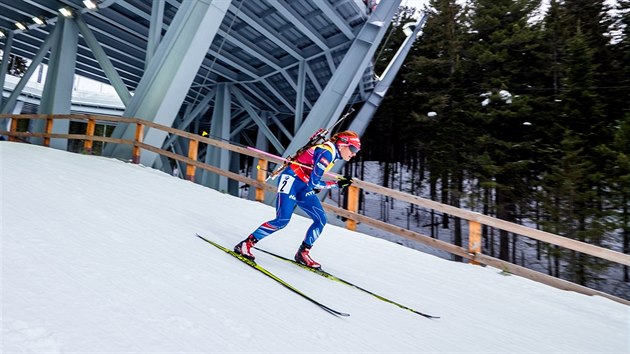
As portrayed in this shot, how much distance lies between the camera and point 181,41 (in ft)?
26.3

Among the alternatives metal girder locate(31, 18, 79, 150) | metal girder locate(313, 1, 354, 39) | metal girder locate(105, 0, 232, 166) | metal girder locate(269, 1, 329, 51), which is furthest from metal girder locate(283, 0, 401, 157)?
metal girder locate(31, 18, 79, 150)

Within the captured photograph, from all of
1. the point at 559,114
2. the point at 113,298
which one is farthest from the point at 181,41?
the point at 559,114

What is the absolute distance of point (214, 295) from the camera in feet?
8.94

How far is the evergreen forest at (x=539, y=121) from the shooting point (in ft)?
45.1

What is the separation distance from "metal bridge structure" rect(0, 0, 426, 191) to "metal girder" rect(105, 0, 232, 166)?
0.02 metres

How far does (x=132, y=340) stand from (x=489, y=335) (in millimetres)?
2837

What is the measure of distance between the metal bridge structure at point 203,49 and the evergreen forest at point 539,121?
358cm

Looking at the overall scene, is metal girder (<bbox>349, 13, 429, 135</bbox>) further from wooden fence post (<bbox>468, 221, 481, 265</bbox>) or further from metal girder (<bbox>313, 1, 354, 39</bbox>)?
wooden fence post (<bbox>468, 221, 481, 265</bbox>)

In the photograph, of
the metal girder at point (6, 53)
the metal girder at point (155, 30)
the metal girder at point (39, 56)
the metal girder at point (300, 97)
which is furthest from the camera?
the metal girder at point (6, 53)

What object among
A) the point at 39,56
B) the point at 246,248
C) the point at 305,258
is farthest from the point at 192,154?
the point at 39,56

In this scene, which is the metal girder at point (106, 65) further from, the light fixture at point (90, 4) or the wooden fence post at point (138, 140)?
the wooden fence post at point (138, 140)

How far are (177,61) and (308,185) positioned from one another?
5830mm

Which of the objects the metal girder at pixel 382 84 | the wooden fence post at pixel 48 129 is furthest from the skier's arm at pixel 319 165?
the metal girder at pixel 382 84

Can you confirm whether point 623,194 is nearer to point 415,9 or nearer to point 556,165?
point 556,165
